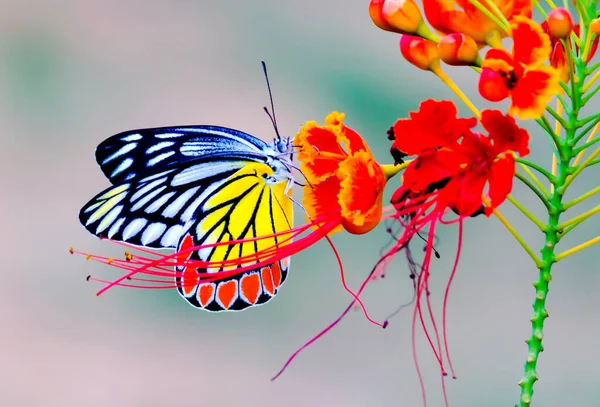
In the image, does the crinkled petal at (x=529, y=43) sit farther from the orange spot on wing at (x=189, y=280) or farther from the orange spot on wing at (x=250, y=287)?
the orange spot on wing at (x=250, y=287)

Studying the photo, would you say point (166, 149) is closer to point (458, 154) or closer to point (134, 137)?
point (134, 137)

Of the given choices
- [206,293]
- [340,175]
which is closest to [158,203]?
[206,293]

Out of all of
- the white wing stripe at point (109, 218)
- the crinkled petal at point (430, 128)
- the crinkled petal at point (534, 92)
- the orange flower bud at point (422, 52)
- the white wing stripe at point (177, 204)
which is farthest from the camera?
the white wing stripe at point (177, 204)

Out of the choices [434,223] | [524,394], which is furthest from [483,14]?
[524,394]

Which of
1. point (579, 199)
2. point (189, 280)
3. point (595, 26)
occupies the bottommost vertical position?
point (189, 280)

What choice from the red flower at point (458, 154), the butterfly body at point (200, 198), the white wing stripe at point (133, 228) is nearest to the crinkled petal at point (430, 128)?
the red flower at point (458, 154)

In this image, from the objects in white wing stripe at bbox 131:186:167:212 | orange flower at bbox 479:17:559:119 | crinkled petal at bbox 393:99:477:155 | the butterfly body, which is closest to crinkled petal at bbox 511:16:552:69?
orange flower at bbox 479:17:559:119
